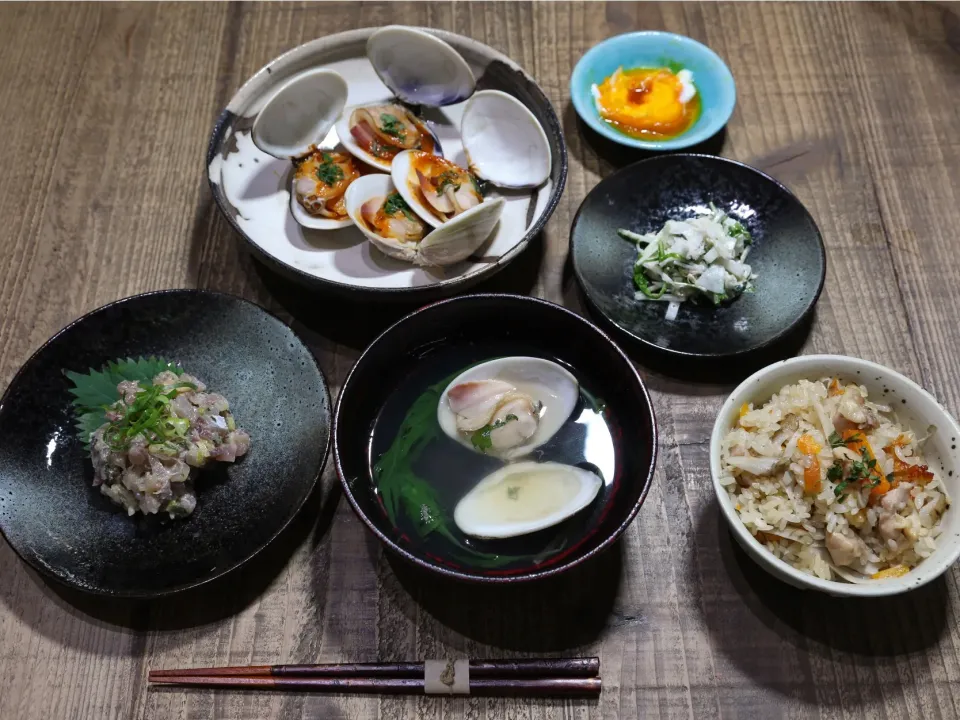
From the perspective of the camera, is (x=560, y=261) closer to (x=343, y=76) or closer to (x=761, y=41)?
(x=343, y=76)

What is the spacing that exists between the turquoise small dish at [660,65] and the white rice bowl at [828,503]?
84cm

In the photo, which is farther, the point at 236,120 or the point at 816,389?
the point at 236,120

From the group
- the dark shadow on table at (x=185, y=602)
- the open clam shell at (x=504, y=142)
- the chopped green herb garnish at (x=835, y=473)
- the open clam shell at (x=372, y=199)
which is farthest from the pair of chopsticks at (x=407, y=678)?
the open clam shell at (x=504, y=142)

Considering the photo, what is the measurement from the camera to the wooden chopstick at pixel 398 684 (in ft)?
4.50

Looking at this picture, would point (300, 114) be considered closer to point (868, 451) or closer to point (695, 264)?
point (695, 264)

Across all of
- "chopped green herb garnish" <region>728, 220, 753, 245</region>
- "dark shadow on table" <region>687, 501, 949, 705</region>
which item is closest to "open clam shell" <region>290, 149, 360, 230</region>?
"chopped green herb garnish" <region>728, 220, 753, 245</region>

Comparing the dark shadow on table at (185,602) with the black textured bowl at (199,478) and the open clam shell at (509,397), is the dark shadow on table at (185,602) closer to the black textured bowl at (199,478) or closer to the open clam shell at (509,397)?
the black textured bowl at (199,478)

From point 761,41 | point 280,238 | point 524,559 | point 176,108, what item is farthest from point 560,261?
point 176,108

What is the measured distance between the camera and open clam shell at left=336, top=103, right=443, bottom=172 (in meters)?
1.81

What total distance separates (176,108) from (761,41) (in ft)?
5.87

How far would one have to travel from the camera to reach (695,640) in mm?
1434

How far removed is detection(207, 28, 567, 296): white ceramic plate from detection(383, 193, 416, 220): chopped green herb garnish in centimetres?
10

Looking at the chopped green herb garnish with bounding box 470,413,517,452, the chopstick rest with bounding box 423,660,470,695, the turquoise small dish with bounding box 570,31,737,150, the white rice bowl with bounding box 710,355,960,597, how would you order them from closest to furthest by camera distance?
the white rice bowl with bounding box 710,355,960,597 < the chopstick rest with bounding box 423,660,470,695 < the chopped green herb garnish with bounding box 470,413,517,452 < the turquoise small dish with bounding box 570,31,737,150

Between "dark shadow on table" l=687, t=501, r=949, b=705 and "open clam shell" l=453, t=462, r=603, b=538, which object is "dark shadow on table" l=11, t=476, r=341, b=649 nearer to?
"open clam shell" l=453, t=462, r=603, b=538
